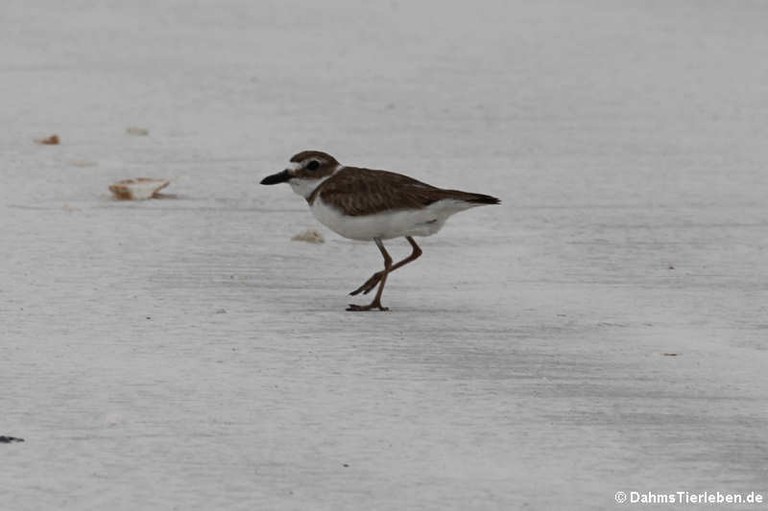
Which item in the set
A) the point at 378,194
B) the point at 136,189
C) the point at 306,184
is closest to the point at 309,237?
the point at 306,184

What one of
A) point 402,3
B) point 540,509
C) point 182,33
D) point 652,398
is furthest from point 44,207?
point 402,3

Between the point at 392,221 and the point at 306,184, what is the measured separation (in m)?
0.70

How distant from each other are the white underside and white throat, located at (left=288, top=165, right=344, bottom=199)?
0.34m

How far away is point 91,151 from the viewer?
35.3ft

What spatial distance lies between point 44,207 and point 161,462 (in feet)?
14.3

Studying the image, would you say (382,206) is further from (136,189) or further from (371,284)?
(136,189)

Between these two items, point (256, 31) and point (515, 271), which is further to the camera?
point (256, 31)

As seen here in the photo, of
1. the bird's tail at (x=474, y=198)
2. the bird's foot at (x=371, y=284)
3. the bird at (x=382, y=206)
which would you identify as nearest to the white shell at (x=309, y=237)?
the bird at (x=382, y=206)

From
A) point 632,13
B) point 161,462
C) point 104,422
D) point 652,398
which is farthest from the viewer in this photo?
point 632,13

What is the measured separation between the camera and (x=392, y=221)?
7.64m

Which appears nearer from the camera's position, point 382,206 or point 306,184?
point 382,206

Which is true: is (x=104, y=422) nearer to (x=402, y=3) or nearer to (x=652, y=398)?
(x=652, y=398)

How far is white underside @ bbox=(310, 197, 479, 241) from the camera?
7.61 metres

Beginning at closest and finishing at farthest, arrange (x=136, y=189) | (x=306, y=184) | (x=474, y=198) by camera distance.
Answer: (x=474, y=198) < (x=306, y=184) < (x=136, y=189)
